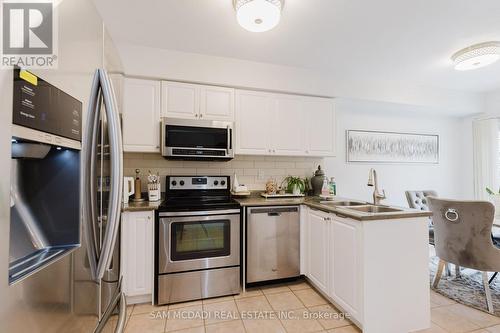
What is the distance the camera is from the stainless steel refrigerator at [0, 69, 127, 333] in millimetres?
557

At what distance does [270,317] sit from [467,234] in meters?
1.87

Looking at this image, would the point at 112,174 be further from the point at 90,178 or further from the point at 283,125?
the point at 283,125

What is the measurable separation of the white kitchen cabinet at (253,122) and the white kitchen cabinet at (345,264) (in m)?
1.20

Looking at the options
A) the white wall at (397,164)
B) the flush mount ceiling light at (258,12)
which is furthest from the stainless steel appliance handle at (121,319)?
the white wall at (397,164)

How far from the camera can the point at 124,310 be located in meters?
1.32

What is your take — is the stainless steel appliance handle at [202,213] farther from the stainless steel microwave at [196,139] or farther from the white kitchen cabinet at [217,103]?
the white kitchen cabinet at [217,103]

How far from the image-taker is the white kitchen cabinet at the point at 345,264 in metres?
1.73

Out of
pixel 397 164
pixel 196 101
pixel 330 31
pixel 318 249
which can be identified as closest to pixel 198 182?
pixel 196 101

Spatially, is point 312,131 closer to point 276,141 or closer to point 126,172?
point 276,141

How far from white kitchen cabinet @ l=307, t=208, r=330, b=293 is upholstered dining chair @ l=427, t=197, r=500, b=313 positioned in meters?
1.09

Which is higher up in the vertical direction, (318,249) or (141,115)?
(141,115)

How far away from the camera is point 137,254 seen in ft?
6.82

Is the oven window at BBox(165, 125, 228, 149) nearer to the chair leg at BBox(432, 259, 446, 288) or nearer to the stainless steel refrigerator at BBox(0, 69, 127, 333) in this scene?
the stainless steel refrigerator at BBox(0, 69, 127, 333)

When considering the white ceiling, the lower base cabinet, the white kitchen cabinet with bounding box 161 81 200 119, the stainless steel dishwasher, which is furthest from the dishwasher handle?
the white ceiling
